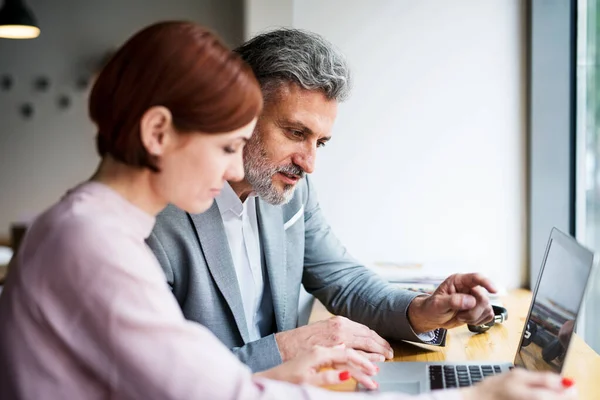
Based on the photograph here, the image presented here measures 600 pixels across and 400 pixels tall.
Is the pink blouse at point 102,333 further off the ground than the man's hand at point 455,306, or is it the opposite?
the pink blouse at point 102,333

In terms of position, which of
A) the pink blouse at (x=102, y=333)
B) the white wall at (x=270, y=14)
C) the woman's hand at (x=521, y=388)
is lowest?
the woman's hand at (x=521, y=388)

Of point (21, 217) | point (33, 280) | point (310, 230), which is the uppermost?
point (33, 280)

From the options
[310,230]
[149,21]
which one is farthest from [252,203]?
[149,21]

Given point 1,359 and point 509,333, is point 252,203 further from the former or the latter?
point 1,359

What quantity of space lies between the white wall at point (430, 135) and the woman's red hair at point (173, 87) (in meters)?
1.55

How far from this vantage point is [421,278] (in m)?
2.36

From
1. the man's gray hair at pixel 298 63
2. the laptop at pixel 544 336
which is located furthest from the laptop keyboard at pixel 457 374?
the man's gray hair at pixel 298 63

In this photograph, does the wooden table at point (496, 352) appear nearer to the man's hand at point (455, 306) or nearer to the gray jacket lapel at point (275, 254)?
the man's hand at point (455, 306)

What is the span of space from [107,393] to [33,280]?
0.18 metres

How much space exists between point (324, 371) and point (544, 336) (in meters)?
0.42

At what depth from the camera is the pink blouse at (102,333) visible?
0.95 metres

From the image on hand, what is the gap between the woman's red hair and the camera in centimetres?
107

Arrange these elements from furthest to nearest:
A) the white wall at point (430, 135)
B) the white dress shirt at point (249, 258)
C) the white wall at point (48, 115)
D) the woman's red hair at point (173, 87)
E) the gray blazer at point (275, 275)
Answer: the white wall at point (48, 115) < the white wall at point (430, 135) < the white dress shirt at point (249, 258) < the gray blazer at point (275, 275) < the woman's red hair at point (173, 87)

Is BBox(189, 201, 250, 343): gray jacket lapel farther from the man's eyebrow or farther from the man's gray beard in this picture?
the man's eyebrow
